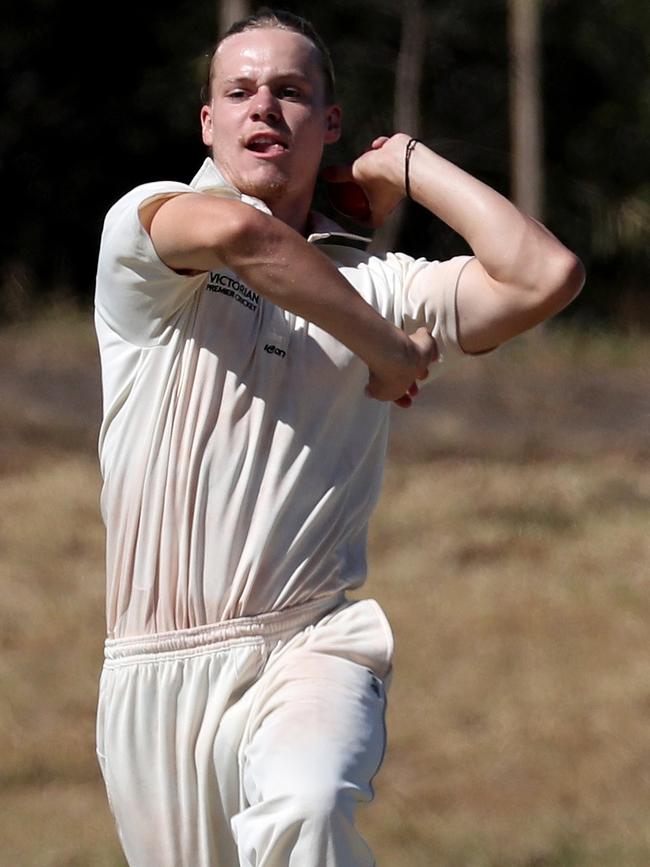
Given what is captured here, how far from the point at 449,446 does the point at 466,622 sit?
2.60 m

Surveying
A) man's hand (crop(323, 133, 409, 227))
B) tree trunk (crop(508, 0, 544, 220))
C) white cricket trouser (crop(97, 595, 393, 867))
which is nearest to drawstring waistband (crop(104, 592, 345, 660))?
white cricket trouser (crop(97, 595, 393, 867))

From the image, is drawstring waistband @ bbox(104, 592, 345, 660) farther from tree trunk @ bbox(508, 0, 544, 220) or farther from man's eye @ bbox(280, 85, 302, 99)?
tree trunk @ bbox(508, 0, 544, 220)

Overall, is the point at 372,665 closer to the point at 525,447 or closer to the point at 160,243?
the point at 160,243

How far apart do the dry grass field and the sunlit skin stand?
11.9ft

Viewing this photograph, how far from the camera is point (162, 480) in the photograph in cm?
344

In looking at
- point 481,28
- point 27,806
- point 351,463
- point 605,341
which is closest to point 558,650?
point 27,806

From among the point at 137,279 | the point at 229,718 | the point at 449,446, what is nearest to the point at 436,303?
the point at 137,279

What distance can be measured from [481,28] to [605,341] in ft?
19.0

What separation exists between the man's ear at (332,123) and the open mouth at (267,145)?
15cm

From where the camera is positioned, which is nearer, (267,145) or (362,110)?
(267,145)

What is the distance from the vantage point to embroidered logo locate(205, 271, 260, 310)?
136 inches

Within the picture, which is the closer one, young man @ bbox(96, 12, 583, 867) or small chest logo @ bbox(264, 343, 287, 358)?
young man @ bbox(96, 12, 583, 867)

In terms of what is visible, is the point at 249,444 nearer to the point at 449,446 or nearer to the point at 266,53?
the point at 266,53

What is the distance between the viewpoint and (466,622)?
372 inches
